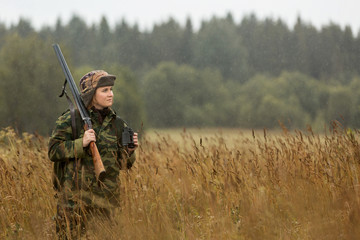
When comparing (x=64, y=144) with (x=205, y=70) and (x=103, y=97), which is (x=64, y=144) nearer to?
(x=103, y=97)

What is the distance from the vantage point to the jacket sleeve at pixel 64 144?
3406 millimetres

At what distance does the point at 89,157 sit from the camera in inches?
138

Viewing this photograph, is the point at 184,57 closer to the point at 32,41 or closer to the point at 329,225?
the point at 32,41

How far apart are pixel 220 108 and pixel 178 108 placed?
19.1ft

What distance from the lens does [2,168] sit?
4.30 m

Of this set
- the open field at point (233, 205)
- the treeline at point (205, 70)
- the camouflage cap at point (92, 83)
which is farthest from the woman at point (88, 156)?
the treeline at point (205, 70)

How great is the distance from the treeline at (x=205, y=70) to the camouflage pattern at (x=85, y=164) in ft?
111

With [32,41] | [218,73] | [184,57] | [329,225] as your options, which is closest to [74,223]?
[329,225]

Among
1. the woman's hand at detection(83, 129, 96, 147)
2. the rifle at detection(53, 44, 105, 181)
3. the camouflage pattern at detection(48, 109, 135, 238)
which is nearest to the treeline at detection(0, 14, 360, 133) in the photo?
the rifle at detection(53, 44, 105, 181)

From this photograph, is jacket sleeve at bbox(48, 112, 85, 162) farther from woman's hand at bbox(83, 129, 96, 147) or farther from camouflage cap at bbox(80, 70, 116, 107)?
camouflage cap at bbox(80, 70, 116, 107)

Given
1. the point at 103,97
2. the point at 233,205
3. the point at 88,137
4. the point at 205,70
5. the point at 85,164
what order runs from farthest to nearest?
the point at 205,70 → the point at 233,205 → the point at 103,97 → the point at 85,164 → the point at 88,137

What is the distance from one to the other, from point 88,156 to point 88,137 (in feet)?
0.70

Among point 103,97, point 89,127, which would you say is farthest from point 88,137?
point 103,97

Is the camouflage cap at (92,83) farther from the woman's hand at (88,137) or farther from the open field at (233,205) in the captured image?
the open field at (233,205)
